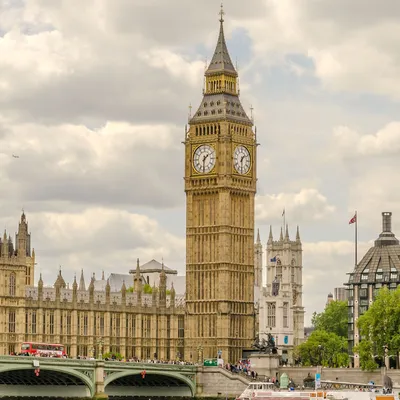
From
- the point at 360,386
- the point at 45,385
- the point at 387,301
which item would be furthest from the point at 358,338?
the point at 45,385

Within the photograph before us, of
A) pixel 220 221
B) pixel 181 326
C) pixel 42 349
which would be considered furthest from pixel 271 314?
pixel 42 349

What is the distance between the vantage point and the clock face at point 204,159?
14925 centimetres

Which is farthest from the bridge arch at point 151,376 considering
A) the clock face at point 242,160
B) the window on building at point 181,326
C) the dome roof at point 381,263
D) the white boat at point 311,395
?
the dome roof at point 381,263

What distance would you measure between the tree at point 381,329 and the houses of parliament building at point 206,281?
15476 millimetres

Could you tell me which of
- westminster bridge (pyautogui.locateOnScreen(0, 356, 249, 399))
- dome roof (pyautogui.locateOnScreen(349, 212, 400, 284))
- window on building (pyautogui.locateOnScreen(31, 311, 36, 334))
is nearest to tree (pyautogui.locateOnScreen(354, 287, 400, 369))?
westminster bridge (pyautogui.locateOnScreen(0, 356, 249, 399))

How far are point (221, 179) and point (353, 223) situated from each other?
58.2 feet

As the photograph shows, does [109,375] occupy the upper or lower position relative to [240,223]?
lower

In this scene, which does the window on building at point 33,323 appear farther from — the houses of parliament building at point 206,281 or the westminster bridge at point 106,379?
the westminster bridge at point 106,379

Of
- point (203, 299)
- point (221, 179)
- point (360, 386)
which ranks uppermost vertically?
point (221, 179)

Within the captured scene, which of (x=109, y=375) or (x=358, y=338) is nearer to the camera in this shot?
(x=109, y=375)

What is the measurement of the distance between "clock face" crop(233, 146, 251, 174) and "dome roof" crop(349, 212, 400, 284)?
66.5 feet

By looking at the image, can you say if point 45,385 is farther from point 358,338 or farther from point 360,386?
point 358,338

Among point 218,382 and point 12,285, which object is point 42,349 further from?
point 218,382

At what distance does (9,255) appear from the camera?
461ft
